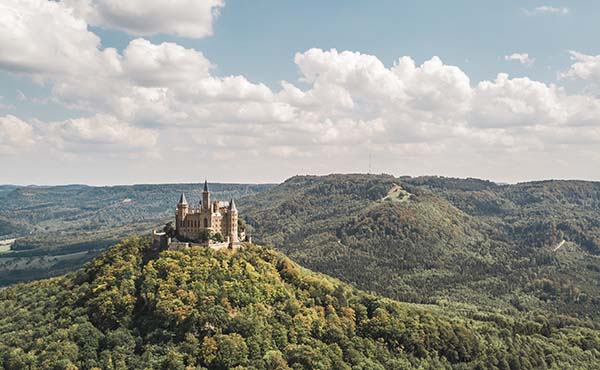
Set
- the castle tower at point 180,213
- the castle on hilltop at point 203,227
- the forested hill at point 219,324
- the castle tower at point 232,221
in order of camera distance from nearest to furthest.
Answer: the forested hill at point 219,324
the castle on hilltop at point 203,227
the castle tower at point 180,213
the castle tower at point 232,221

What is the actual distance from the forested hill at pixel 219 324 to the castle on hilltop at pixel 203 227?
4339mm

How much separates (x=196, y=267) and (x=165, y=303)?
12.3 m

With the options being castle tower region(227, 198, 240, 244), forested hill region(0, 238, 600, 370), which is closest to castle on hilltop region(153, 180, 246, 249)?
castle tower region(227, 198, 240, 244)

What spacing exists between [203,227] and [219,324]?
31207 millimetres

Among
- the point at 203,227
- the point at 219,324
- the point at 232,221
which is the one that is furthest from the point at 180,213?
the point at 219,324

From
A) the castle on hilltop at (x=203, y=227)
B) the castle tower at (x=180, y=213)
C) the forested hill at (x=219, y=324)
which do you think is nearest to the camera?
the forested hill at (x=219, y=324)

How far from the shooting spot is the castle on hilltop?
125312 millimetres

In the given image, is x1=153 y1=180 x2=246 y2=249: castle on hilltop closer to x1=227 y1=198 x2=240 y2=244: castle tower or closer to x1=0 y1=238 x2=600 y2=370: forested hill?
x1=227 y1=198 x2=240 y2=244: castle tower

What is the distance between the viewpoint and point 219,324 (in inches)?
4038

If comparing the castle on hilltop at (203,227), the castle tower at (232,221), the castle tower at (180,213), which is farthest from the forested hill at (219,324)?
the castle tower at (180,213)

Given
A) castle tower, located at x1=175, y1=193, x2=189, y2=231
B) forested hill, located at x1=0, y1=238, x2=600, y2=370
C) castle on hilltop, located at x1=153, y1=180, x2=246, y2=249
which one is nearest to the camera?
forested hill, located at x1=0, y1=238, x2=600, y2=370

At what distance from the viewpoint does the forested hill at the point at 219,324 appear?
97.3m

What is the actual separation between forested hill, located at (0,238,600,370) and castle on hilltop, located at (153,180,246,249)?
171 inches

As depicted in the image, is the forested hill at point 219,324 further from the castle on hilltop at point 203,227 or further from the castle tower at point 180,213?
the castle tower at point 180,213
